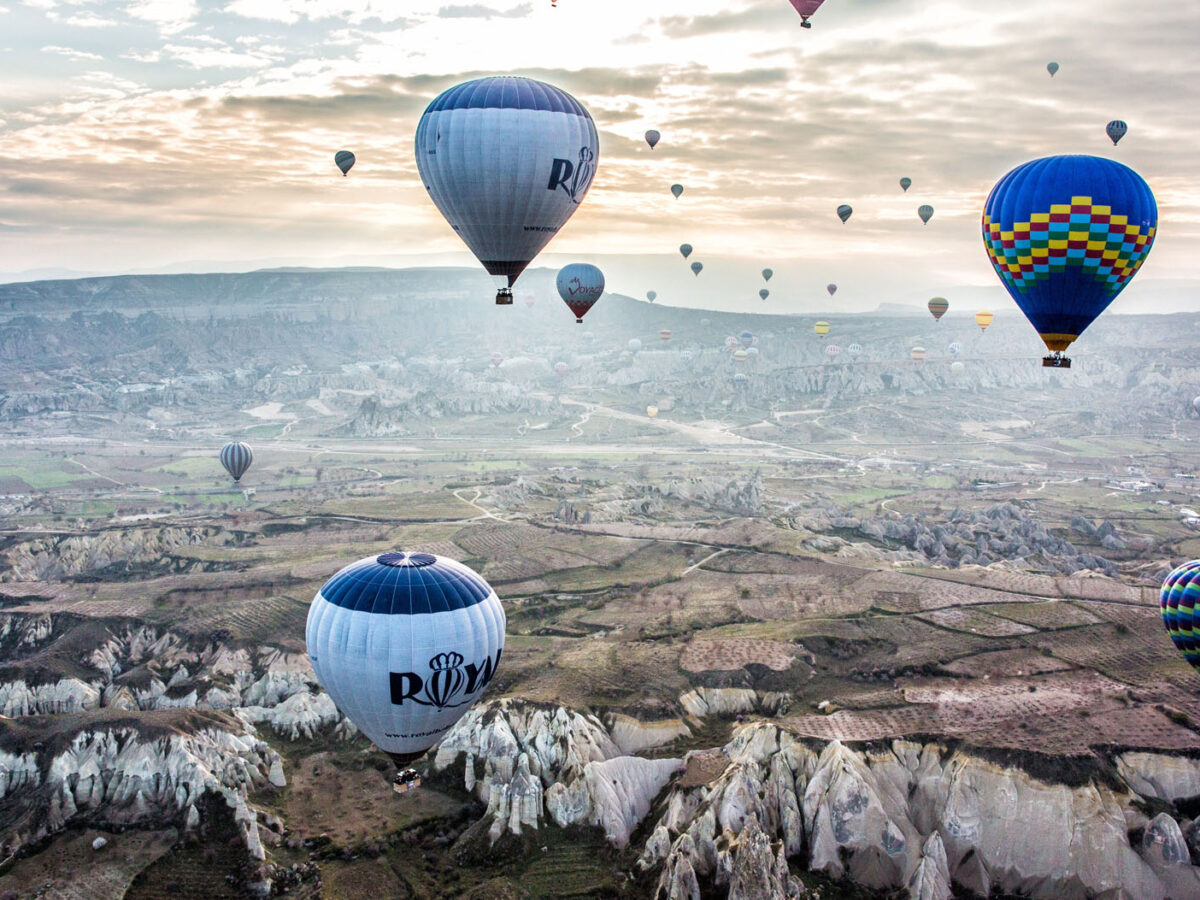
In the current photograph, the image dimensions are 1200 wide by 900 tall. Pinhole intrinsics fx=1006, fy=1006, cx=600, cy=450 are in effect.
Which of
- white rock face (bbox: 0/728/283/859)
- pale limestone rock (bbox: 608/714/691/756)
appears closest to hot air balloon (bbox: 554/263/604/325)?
pale limestone rock (bbox: 608/714/691/756)

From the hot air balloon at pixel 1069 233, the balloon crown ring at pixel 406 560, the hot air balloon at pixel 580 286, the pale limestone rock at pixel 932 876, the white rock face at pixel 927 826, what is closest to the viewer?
the balloon crown ring at pixel 406 560

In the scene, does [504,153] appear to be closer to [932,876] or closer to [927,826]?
[927,826]

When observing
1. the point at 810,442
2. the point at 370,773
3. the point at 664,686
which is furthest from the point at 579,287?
the point at 810,442

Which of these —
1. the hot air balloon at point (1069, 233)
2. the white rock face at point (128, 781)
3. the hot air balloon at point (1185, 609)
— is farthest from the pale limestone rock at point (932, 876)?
the white rock face at point (128, 781)

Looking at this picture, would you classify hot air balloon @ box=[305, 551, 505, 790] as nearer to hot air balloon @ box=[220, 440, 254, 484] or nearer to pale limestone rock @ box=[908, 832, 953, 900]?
pale limestone rock @ box=[908, 832, 953, 900]

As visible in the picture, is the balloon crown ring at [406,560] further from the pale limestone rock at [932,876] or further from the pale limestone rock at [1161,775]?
the pale limestone rock at [1161,775]

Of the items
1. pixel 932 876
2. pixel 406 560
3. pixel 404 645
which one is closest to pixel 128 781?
pixel 406 560
